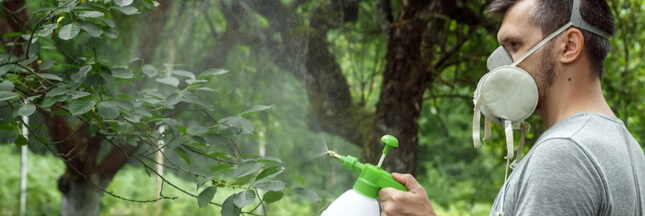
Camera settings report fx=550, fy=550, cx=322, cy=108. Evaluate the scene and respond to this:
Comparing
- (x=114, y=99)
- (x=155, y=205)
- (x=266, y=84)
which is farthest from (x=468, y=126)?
(x=114, y=99)

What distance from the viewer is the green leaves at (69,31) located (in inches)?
39.5

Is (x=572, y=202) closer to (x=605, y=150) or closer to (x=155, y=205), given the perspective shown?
(x=605, y=150)

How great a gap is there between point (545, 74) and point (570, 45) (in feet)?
0.18

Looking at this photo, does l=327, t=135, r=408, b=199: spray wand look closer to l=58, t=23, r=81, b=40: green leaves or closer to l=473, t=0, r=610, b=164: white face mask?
l=473, t=0, r=610, b=164: white face mask

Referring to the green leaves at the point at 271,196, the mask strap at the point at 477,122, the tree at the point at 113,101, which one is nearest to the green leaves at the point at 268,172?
the tree at the point at 113,101

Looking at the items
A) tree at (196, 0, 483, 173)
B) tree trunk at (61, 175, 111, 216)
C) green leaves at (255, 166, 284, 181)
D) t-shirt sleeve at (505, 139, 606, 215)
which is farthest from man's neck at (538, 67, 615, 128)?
tree trunk at (61, 175, 111, 216)

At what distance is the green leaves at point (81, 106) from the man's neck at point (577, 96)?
82cm

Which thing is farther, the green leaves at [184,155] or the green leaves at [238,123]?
the green leaves at [184,155]

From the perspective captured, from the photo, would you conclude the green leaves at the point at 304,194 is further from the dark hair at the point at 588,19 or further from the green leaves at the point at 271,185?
the dark hair at the point at 588,19

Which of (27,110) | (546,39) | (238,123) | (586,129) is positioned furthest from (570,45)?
(27,110)

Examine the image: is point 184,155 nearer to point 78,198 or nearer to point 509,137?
point 509,137

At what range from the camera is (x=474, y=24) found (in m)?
2.66

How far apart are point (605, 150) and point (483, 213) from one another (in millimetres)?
5100

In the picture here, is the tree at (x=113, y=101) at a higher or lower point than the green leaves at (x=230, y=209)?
higher
